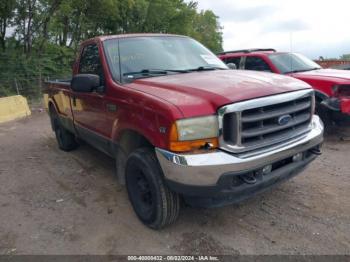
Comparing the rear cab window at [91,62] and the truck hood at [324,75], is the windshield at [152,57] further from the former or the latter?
the truck hood at [324,75]

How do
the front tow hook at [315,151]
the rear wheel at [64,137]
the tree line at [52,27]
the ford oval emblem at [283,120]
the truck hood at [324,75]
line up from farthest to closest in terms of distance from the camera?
the tree line at [52,27] < the rear wheel at [64,137] < the truck hood at [324,75] < the front tow hook at [315,151] < the ford oval emblem at [283,120]

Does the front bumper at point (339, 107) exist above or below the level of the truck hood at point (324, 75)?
below

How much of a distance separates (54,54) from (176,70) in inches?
665

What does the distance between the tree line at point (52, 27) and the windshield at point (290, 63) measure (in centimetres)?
1201

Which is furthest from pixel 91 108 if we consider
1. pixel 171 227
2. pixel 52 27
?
pixel 52 27

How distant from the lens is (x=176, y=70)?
13.3 ft

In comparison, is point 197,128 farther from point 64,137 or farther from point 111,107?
point 64,137

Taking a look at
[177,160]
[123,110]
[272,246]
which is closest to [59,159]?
[123,110]

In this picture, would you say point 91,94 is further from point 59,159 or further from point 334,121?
point 334,121

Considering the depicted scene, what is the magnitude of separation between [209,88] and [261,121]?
1.82ft

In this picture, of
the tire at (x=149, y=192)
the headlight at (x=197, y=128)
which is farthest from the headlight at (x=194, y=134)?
the tire at (x=149, y=192)

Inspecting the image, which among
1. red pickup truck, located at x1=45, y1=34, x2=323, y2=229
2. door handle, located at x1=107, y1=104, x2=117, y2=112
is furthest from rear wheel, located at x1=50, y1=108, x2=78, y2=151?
door handle, located at x1=107, y1=104, x2=117, y2=112

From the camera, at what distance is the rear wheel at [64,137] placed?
6.49m

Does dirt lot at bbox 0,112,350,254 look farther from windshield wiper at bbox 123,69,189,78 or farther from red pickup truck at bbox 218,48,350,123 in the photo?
windshield wiper at bbox 123,69,189,78
